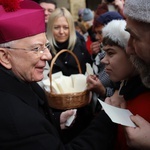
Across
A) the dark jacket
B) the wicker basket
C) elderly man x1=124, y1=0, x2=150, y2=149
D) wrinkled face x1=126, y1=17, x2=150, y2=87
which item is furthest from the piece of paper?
the dark jacket

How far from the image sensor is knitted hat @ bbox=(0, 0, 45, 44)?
1.33 metres

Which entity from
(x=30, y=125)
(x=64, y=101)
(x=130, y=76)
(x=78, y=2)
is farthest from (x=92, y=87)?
(x=78, y=2)

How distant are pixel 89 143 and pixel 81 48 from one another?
6.91ft

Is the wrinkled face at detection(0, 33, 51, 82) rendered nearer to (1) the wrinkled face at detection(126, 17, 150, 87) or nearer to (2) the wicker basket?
(1) the wrinkled face at detection(126, 17, 150, 87)

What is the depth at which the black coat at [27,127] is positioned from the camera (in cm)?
111

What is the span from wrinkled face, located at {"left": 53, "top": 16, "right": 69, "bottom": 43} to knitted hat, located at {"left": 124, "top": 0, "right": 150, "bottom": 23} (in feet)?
7.27

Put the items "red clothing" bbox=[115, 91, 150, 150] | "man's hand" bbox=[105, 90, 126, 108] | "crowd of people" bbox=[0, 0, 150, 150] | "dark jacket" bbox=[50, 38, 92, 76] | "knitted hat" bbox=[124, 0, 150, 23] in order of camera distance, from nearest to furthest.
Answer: "knitted hat" bbox=[124, 0, 150, 23] → "crowd of people" bbox=[0, 0, 150, 150] → "red clothing" bbox=[115, 91, 150, 150] → "man's hand" bbox=[105, 90, 126, 108] → "dark jacket" bbox=[50, 38, 92, 76]

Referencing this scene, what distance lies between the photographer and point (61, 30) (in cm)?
322

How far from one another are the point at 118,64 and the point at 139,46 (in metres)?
0.66

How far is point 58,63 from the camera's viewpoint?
3000 millimetres

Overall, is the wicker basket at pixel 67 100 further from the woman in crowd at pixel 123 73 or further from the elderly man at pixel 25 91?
the elderly man at pixel 25 91

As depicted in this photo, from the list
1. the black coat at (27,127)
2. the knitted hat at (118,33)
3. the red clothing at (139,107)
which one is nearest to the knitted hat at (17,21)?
the black coat at (27,127)

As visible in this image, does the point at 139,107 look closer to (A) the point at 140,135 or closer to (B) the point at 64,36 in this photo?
(A) the point at 140,135

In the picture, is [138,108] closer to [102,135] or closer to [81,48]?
[102,135]
